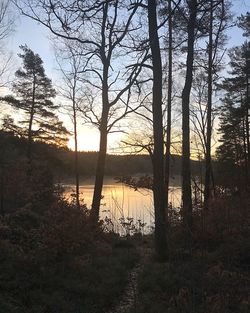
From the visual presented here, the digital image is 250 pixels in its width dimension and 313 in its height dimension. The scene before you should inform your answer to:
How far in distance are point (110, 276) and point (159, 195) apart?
111 inches

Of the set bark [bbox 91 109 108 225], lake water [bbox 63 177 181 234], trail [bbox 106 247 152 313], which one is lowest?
trail [bbox 106 247 152 313]

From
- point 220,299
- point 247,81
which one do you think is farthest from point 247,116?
point 220,299

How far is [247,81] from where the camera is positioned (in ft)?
120

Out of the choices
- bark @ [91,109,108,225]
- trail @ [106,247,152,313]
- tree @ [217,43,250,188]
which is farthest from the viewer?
tree @ [217,43,250,188]

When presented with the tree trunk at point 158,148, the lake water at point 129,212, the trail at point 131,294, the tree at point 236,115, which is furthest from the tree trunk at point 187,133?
the tree at point 236,115

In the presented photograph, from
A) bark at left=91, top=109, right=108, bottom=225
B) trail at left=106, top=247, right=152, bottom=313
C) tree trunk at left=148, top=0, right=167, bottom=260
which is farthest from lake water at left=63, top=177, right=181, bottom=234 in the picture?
trail at left=106, top=247, right=152, bottom=313

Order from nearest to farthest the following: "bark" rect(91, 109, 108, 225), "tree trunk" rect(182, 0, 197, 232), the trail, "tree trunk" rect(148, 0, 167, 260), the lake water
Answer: the trail → "tree trunk" rect(148, 0, 167, 260) → "tree trunk" rect(182, 0, 197, 232) → the lake water → "bark" rect(91, 109, 108, 225)

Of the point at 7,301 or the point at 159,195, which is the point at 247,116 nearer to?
the point at 159,195

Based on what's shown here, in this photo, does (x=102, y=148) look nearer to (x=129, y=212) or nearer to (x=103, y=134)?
(x=103, y=134)

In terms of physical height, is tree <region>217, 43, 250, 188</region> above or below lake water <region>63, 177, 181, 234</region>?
above

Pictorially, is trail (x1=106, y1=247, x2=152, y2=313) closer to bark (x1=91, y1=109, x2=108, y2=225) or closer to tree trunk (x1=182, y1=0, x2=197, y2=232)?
tree trunk (x1=182, y1=0, x2=197, y2=232)

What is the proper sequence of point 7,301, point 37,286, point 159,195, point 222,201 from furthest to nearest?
point 222,201 → point 159,195 → point 37,286 → point 7,301

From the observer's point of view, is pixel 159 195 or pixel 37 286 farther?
pixel 159 195

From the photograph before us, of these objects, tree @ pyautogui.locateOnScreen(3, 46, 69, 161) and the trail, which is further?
tree @ pyautogui.locateOnScreen(3, 46, 69, 161)
